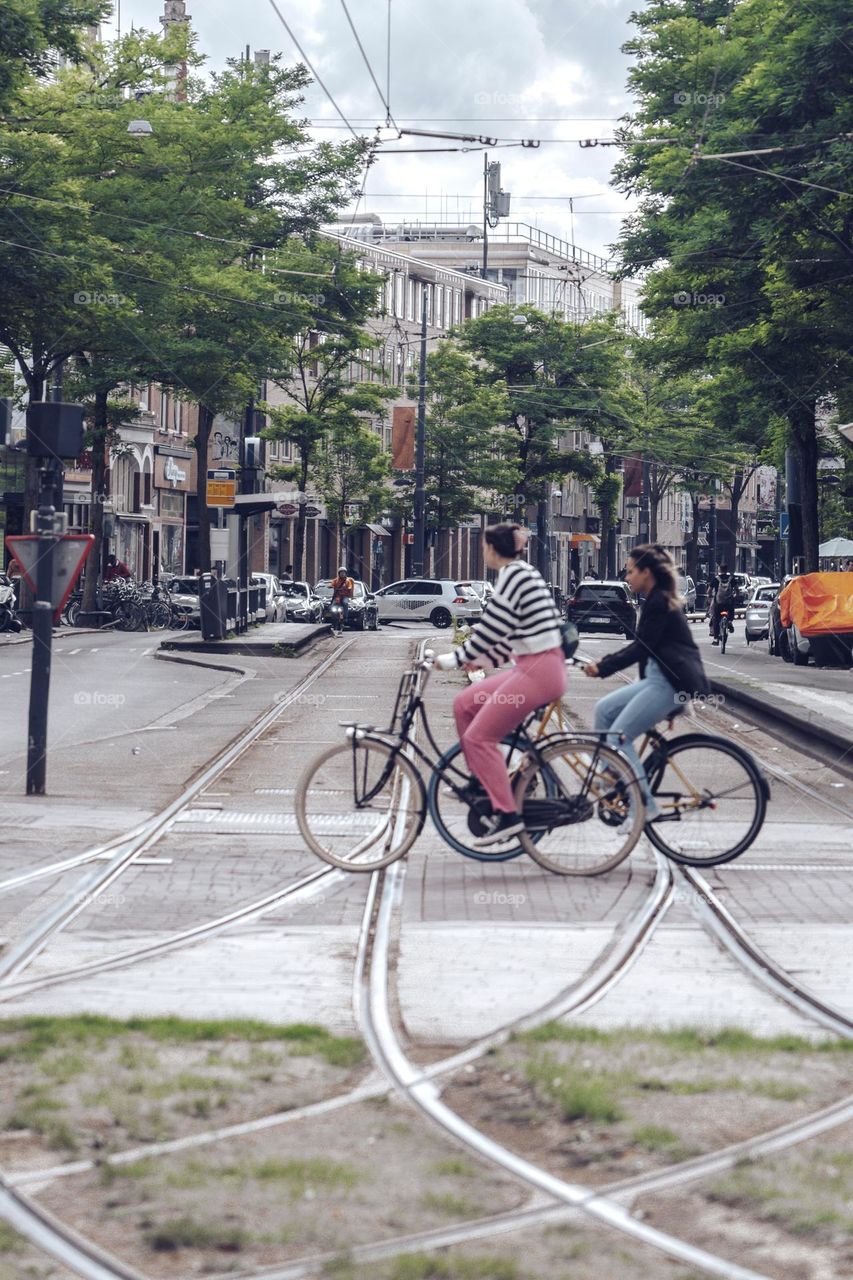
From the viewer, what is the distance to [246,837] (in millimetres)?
11852

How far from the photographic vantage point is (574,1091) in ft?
18.1

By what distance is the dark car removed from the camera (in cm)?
5147

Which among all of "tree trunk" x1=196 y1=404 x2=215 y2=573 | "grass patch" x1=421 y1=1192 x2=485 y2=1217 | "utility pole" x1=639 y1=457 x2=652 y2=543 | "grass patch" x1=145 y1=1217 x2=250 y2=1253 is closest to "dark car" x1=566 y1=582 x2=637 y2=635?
"tree trunk" x1=196 y1=404 x2=215 y2=573

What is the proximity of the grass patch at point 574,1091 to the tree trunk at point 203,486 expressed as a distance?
38865 mm

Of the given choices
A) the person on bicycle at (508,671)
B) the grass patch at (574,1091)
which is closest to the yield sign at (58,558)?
the person on bicycle at (508,671)

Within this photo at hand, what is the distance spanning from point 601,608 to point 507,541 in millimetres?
41105

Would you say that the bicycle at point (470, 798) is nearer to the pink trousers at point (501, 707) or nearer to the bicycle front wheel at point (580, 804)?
the bicycle front wheel at point (580, 804)

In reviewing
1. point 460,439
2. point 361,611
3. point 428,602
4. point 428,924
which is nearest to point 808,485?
point 361,611

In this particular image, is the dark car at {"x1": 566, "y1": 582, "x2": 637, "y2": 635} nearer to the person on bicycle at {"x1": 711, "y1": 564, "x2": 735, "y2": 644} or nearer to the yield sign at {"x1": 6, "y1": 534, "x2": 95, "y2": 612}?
the person on bicycle at {"x1": 711, "y1": 564, "x2": 735, "y2": 644}

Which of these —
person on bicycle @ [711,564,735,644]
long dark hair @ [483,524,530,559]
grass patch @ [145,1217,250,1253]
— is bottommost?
grass patch @ [145,1217,250,1253]

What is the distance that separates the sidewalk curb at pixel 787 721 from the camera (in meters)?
18.7

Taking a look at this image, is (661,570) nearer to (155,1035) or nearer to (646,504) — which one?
(155,1035)

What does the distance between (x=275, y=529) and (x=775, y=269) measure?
197ft

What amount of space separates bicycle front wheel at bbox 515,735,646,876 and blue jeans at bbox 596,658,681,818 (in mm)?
105
